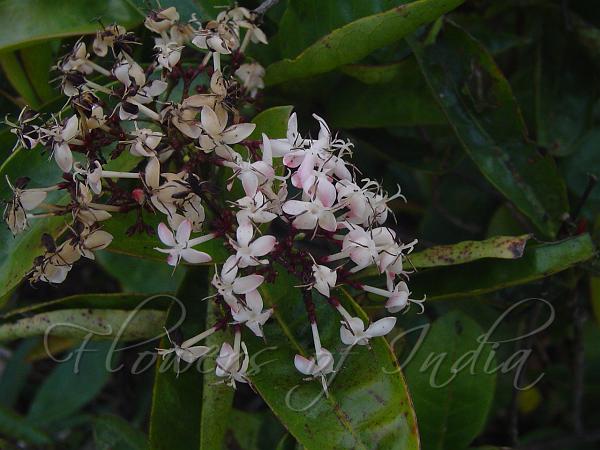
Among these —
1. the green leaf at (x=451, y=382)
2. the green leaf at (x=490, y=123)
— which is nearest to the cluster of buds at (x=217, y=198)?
the green leaf at (x=451, y=382)

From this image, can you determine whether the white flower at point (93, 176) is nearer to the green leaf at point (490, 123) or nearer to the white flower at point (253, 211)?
the white flower at point (253, 211)

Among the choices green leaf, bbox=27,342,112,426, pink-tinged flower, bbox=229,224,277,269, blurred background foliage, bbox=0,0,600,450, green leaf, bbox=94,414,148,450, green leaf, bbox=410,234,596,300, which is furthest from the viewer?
green leaf, bbox=27,342,112,426

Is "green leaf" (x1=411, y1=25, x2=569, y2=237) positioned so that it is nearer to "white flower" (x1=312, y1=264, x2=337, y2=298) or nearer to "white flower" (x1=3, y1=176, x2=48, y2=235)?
"white flower" (x1=312, y1=264, x2=337, y2=298)

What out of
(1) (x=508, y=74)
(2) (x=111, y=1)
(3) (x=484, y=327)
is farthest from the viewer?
(1) (x=508, y=74)

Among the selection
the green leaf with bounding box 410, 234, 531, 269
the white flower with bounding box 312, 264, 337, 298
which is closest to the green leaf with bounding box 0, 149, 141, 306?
the white flower with bounding box 312, 264, 337, 298

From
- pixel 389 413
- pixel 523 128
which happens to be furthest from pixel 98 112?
pixel 523 128

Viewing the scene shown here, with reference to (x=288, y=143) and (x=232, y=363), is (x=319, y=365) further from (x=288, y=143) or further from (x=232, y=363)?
(x=288, y=143)

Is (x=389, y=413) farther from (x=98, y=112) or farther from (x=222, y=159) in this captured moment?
(x=98, y=112)
